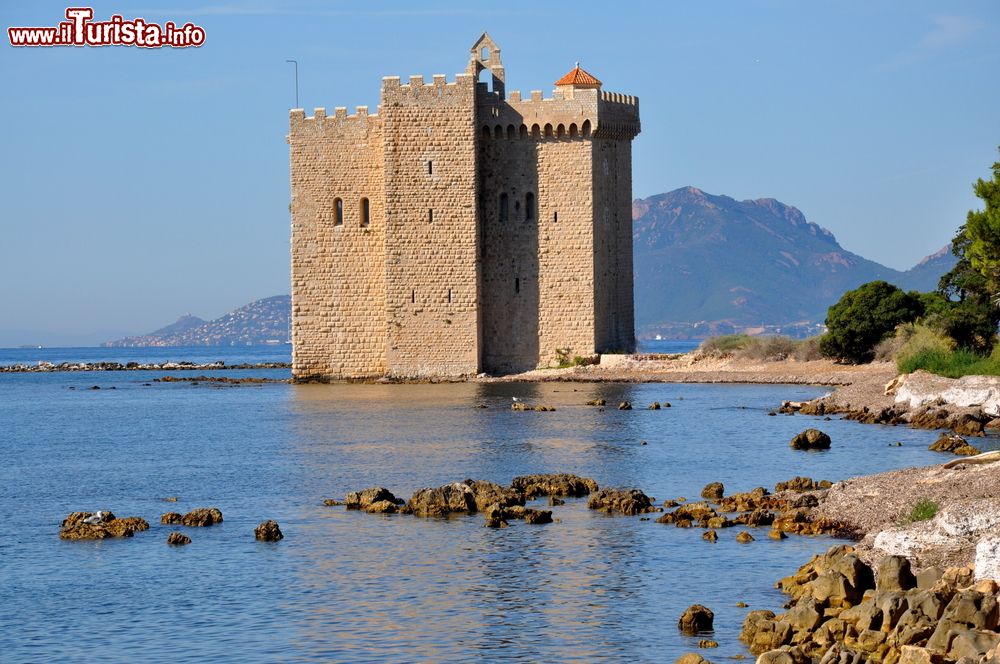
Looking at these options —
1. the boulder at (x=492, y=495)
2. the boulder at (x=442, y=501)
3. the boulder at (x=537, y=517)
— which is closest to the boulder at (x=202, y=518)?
the boulder at (x=442, y=501)

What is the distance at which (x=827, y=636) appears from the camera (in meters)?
10.4

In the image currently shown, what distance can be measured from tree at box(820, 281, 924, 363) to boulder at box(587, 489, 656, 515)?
20391 mm

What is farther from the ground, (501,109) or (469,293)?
(501,109)

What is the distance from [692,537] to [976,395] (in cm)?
1203

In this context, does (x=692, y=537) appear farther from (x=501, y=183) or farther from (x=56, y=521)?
(x=501, y=183)

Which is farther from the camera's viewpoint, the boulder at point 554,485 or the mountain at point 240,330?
the mountain at point 240,330

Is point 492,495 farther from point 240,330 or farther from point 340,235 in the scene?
point 240,330

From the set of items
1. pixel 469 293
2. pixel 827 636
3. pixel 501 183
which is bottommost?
pixel 827 636

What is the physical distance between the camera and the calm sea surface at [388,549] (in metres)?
11.5

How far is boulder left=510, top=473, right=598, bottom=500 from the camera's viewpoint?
18.2m

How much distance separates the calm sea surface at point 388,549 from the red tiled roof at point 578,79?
12268 millimetres

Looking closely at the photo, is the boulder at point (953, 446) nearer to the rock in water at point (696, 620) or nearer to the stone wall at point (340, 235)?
the rock in water at point (696, 620)

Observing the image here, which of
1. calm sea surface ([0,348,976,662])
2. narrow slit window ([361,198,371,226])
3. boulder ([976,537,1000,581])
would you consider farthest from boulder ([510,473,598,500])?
narrow slit window ([361,198,371,226])

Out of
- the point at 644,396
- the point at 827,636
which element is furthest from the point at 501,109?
the point at 827,636
